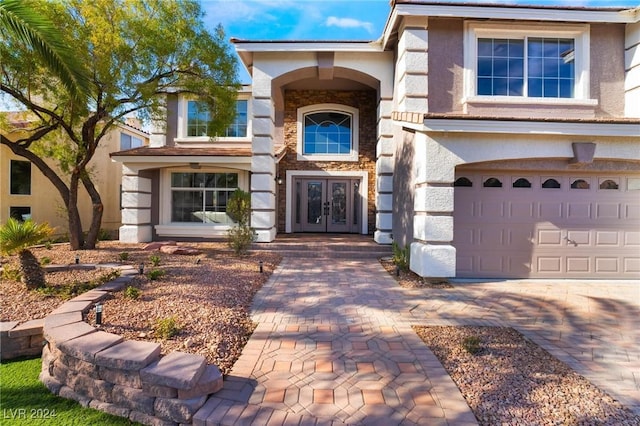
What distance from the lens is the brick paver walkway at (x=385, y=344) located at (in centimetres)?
278

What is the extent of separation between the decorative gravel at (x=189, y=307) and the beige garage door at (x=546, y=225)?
15.8 ft

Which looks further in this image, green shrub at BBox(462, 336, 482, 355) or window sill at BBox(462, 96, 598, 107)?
window sill at BBox(462, 96, 598, 107)

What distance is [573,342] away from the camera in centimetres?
428

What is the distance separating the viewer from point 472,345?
3.82 metres

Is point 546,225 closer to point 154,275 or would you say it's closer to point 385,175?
point 385,175

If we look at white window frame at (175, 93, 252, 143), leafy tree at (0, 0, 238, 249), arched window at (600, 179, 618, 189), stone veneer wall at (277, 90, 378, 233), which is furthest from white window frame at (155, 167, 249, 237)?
arched window at (600, 179, 618, 189)

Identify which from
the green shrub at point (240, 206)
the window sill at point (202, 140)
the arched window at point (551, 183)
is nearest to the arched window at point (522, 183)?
the arched window at point (551, 183)

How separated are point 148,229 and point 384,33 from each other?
10.5 metres

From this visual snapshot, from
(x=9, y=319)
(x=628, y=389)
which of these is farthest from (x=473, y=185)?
(x=9, y=319)

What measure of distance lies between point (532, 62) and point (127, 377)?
A: 1051 centimetres

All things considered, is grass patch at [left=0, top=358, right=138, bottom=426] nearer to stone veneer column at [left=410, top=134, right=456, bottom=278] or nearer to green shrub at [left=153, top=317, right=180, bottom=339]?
green shrub at [left=153, top=317, right=180, bottom=339]

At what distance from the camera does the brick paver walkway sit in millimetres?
2783

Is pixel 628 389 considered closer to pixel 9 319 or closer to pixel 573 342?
pixel 573 342

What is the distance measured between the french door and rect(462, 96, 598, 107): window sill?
6.09 meters
